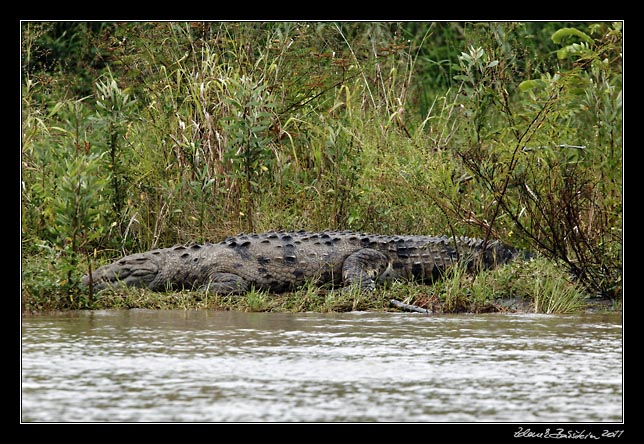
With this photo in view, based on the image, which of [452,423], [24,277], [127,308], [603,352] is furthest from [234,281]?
[452,423]

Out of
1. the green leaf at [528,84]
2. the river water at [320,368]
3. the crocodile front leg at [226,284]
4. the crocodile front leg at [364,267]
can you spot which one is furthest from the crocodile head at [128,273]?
the green leaf at [528,84]

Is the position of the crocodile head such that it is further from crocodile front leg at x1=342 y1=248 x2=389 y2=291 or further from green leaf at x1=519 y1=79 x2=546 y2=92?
green leaf at x1=519 y1=79 x2=546 y2=92

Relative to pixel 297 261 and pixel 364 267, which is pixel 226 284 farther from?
pixel 364 267

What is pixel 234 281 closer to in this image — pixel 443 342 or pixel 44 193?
pixel 44 193

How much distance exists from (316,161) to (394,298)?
2.28 m

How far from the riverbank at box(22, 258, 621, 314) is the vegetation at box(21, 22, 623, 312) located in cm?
2

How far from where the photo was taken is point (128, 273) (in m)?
8.19

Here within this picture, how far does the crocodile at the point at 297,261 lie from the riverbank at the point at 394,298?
302mm

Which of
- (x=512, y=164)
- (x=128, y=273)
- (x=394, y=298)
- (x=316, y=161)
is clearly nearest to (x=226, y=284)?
(x=128, y=273)

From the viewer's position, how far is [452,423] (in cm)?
411

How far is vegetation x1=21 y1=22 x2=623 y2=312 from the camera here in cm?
774

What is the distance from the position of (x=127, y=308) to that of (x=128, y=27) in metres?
5.03

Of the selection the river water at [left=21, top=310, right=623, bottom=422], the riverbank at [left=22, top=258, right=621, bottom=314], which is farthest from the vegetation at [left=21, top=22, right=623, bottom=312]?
the river water at [left=21, top=310, right=623, bottom=422]

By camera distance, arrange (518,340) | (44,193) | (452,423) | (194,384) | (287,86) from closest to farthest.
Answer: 1. (452,423)
2. (194,384)
3. (518,340)
4. (44,193)
5. (287,86)
